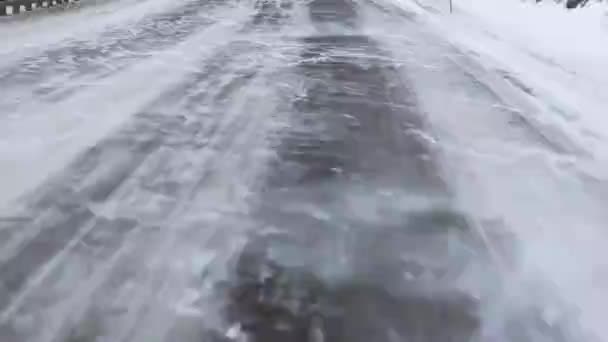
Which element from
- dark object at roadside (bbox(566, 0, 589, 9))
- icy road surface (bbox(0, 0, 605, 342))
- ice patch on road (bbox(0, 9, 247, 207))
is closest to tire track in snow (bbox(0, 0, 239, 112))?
icy road surface (bbox(0, 0, 605, 342))

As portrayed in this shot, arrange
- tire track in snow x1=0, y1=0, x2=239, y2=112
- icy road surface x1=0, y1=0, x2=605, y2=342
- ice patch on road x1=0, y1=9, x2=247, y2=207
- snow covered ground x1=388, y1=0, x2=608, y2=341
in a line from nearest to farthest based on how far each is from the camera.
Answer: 1. icy road surface x1=0, y1=0, x2=605, y2=342
2. snow covered ground x1=388, y1=0, x2=608, y2=341
3. ice patch on road x1=0, y1=9, x2=247, y2=207
4. tire track in snow x1=0, y1=0, x2=239, y2=112

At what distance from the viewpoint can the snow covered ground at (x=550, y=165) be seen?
3.19 m

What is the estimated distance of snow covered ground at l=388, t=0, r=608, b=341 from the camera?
319 cm

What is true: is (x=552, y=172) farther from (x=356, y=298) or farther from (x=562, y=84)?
(x=562, y=84)

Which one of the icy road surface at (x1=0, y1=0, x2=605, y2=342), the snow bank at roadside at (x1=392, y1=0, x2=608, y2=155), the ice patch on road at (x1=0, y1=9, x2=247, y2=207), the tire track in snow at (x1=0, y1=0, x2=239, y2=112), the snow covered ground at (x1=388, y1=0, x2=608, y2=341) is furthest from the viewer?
the tire track in snow at (x1=0, y1=0, x2=239, y2=112)

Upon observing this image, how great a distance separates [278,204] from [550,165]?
2194 mm

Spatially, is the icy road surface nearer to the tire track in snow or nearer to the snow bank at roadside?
the tire track in snow

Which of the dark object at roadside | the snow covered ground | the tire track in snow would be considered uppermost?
the tire track in snow

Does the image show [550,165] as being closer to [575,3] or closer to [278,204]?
[278,204]

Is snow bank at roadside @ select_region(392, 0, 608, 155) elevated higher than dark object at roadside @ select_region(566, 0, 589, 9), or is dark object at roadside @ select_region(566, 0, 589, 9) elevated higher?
dark object at roadside @ select_region(566, 0, 589, 9)

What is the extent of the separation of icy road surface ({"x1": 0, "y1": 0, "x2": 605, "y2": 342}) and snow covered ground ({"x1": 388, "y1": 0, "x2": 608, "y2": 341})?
2cm

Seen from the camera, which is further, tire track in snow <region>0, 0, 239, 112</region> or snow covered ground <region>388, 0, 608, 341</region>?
tire track in snow <region>0, 0, 239, 112</region>

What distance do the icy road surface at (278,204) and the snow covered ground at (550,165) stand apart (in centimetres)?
2

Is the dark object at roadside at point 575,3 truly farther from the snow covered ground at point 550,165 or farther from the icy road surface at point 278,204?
the icy road surface at point 278,204
